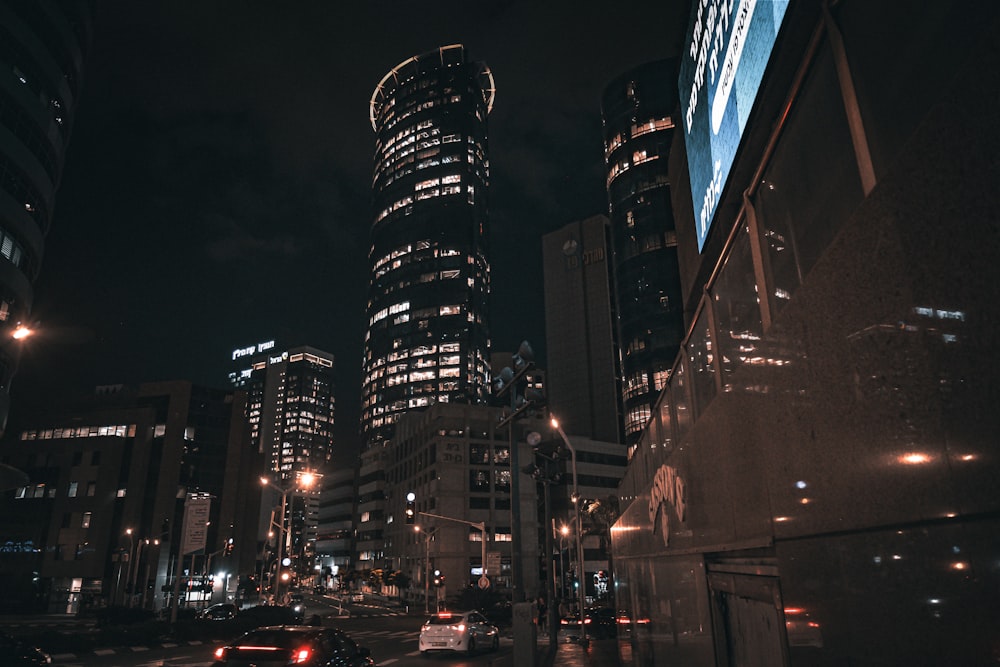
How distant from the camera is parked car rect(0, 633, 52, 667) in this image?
623 inches

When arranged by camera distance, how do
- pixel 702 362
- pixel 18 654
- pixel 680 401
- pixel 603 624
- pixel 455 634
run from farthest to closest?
pixel 603 624, pixel 455 634, pixel 18 654, pixel 680 401, pixel 702 362

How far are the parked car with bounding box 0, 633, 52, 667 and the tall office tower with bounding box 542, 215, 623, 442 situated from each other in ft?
422

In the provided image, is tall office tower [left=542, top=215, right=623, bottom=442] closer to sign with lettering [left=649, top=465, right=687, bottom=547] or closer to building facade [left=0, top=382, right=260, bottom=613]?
building facade [left=0, top=382, right=260, bottom=613]

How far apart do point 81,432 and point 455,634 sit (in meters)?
87.4

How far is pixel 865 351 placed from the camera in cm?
282

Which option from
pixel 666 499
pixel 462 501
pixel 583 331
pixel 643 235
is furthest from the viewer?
pixel 583 331

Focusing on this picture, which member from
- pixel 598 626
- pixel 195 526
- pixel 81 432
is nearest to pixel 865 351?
pixel 195 526

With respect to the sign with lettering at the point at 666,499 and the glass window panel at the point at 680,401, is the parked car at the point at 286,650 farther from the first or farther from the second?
the glass window panel at the point at 680,401

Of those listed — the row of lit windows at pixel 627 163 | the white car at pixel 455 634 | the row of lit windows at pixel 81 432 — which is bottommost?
the white car at pixel 455 634

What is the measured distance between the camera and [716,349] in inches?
260

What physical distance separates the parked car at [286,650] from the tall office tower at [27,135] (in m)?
38.7

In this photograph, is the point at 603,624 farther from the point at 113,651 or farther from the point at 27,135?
the point at 27,135

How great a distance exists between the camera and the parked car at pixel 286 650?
11.4 m

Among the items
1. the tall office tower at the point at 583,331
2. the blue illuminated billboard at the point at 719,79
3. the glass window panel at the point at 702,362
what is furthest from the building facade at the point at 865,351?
the tall office tower at the point at 583,331
